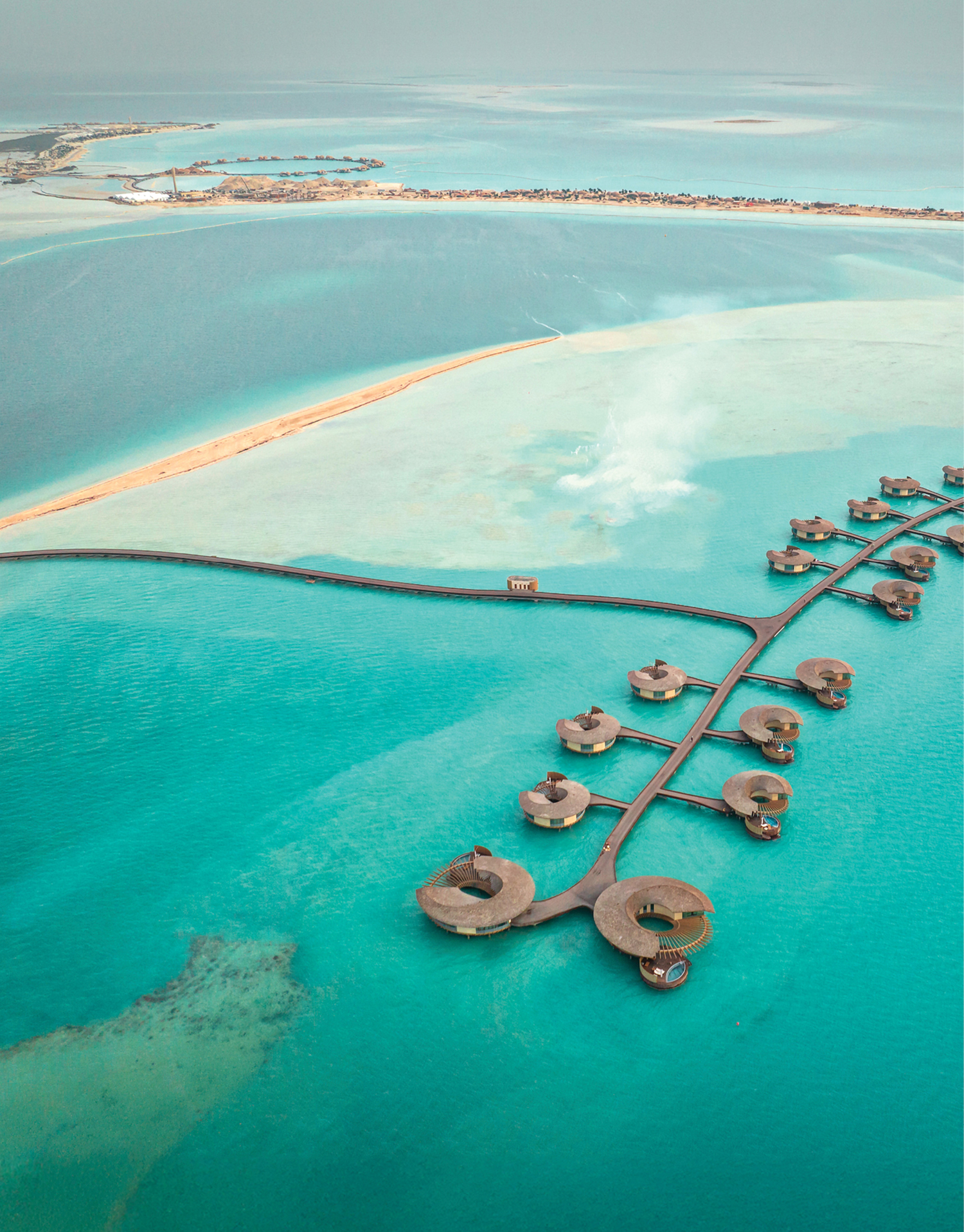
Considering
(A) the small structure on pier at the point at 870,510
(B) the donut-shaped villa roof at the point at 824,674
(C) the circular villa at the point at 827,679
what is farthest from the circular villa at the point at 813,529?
(B) the donut-shaped villa roof at the point at 824,674

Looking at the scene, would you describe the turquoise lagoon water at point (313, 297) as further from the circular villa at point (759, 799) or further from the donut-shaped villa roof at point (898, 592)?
the circular villa at point (759, 799)

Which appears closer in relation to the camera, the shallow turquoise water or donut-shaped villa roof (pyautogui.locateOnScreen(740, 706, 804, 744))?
the shallow turquoise water

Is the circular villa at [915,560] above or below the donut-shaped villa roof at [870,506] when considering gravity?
below

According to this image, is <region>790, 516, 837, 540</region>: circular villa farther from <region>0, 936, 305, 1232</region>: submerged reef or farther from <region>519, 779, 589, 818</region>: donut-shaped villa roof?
<region>0, 936, 305, 1232</region>: submerged reef

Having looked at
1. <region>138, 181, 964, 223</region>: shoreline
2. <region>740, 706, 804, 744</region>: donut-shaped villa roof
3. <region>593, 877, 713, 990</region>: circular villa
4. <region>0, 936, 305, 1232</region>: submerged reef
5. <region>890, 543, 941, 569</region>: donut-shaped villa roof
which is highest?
<region>138, 181, 964, 223</region>: shoreline

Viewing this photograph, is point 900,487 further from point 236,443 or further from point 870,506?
point 236,443

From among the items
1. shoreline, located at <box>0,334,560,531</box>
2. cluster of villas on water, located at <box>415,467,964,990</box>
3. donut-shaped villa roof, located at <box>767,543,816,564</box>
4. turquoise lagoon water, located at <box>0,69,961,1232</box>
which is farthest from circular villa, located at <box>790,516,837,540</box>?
shoreline, located at <box>0,334,560,531</box>

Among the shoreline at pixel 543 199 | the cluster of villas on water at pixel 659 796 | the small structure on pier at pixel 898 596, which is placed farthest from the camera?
the shoreline at pixel 543 199
